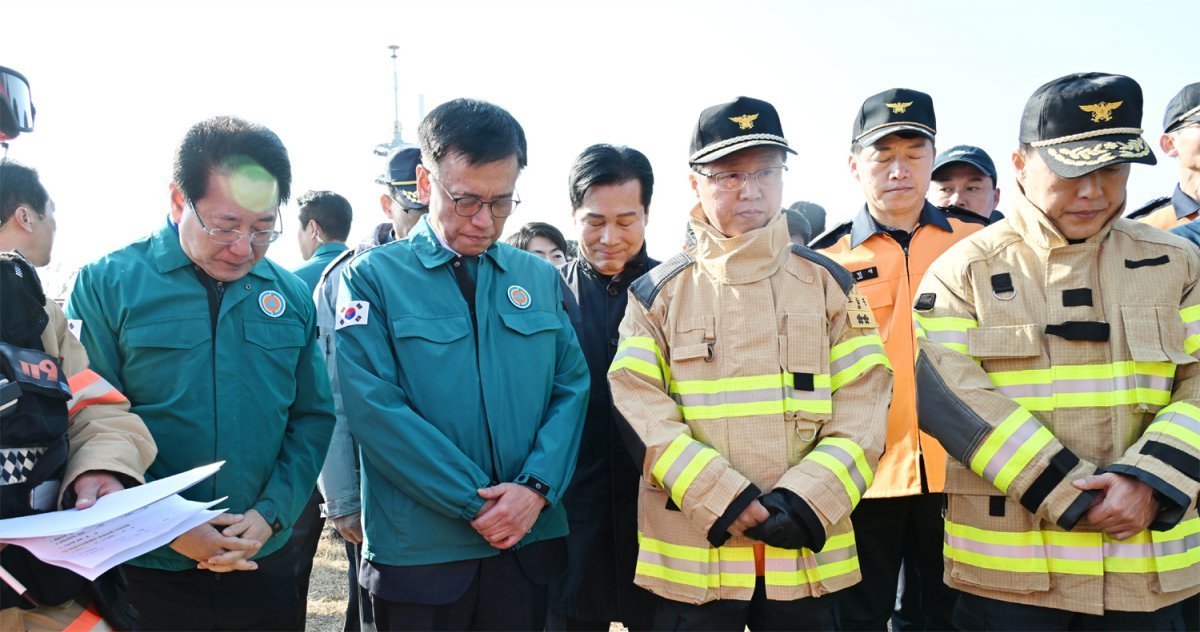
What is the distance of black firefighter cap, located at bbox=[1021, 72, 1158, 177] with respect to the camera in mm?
2725

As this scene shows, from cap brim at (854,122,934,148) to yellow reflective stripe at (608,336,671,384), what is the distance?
1569 mm

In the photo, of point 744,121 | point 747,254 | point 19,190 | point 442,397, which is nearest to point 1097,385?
point 747,254

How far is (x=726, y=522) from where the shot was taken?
2.63m

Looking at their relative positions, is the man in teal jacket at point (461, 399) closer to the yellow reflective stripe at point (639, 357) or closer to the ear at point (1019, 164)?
the yellow reflective stripe at point (639, 357)

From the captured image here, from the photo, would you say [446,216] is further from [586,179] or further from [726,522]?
[726,522]

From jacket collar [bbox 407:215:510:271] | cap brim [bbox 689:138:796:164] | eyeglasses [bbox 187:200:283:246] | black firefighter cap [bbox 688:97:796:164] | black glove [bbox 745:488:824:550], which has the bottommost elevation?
black glove [bbox 745:488:824:550]

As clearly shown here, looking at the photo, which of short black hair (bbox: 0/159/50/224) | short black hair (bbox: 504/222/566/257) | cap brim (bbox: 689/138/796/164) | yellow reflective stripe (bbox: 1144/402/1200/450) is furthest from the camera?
short black hair (bbox: 504/222/566/257)

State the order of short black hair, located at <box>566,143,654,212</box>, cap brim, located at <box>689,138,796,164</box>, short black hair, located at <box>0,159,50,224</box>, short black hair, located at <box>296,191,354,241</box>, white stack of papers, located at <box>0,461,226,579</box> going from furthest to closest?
short black hair, located at <box>296,191,354,241</box> → short black hair, located at <box>566,143,654,212</box> → short black hair, located at <box>0,159,50,224</box> → cap brim, located at <box>689,138,796,164</box> → white stack of papers, located at <box>0,461,226,579</box>

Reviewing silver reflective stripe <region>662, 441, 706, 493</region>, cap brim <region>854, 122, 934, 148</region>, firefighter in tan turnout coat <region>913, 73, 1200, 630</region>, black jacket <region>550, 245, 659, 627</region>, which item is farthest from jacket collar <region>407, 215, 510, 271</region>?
cap brim <region>854, 122, 934, 148</region>

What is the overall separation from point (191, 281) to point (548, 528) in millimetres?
1493

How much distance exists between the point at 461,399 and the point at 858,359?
4.61 ft

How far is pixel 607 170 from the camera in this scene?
12.1ft

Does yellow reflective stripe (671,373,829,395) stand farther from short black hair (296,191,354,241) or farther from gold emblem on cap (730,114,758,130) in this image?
short black hair (296,191,354,241)

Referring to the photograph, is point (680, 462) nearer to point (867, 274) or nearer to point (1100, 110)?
point (867, 274)
